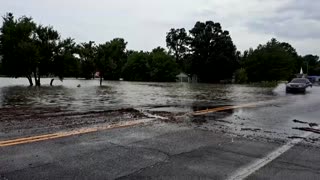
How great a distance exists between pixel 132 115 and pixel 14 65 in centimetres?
3400

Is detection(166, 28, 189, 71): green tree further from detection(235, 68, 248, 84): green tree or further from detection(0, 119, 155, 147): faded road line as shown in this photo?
detection(0, 119, 155, 147): faded road line

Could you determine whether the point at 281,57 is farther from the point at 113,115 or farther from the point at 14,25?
the point at 113,115

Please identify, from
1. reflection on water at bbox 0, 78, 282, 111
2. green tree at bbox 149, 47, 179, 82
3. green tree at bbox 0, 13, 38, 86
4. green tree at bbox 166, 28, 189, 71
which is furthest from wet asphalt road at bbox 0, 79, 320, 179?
green tree at bbox 166, 28, 189, 71

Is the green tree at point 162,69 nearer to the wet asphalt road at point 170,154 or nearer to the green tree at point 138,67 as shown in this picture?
the green tree at point 138,67

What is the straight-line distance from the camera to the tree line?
143 ft

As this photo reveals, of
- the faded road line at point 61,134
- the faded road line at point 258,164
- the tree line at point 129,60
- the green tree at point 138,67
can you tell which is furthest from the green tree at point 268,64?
the faded road line at point 258,164

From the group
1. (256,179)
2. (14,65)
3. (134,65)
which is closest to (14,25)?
(14,65)

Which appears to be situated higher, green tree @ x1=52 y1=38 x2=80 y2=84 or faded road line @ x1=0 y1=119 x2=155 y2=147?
green tree @ x1=52 y1=38 x2=80 y2=84

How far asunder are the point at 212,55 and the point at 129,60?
2055 centimetres

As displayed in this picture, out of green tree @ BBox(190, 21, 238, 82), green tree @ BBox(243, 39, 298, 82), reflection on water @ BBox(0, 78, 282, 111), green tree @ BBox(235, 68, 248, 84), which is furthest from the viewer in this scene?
green tree @ BBox(190, 21, 238, 82)

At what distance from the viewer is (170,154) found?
7.16 m

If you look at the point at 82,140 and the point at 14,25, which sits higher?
the point at 14,25

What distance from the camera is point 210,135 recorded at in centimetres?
947

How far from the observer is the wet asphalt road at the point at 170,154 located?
5.87 metres
